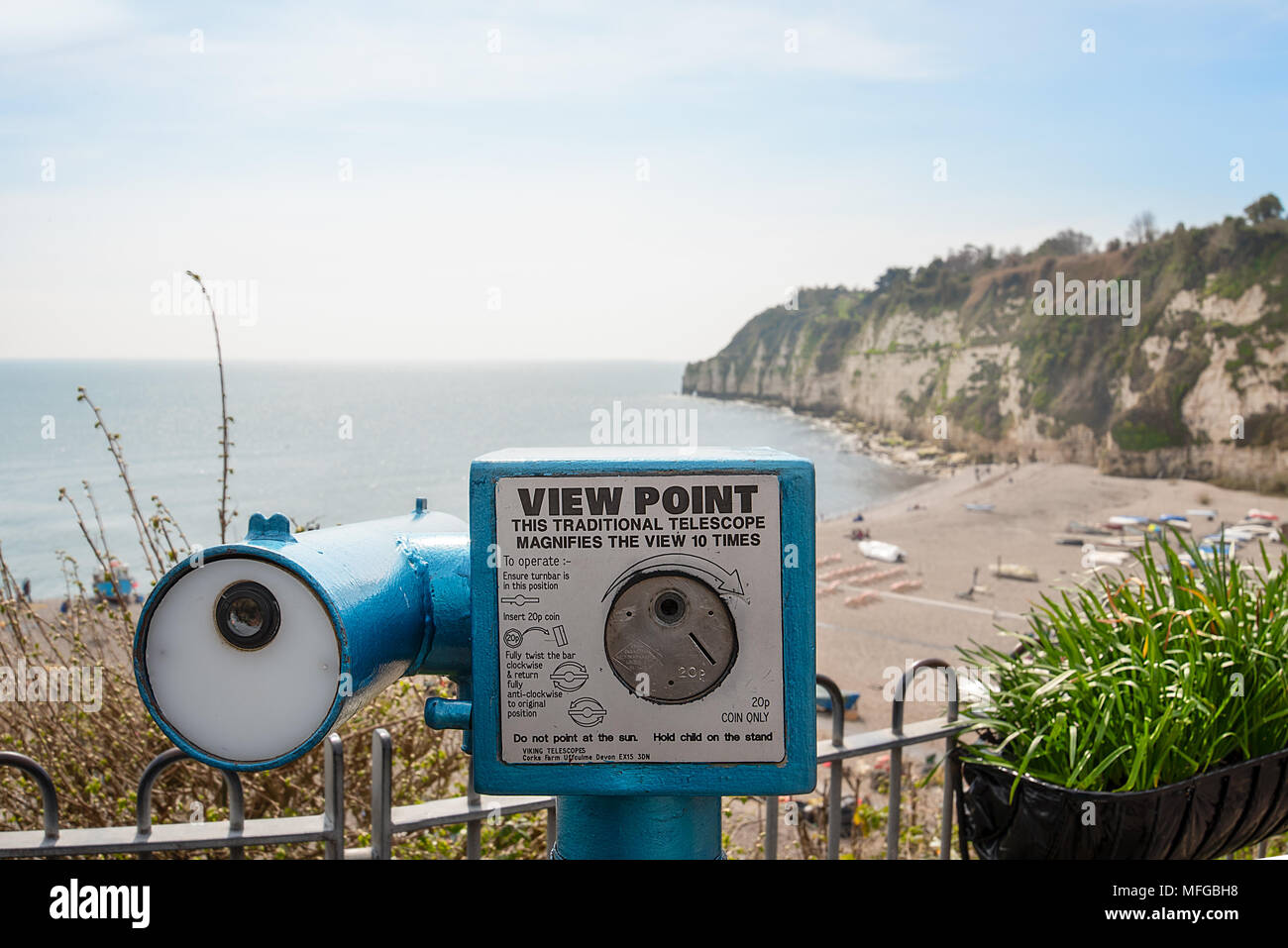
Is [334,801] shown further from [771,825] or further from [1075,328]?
[1075,328]

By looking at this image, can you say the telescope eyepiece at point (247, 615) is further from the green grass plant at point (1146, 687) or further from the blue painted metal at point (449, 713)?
the green grass plant at point (1146, 687)

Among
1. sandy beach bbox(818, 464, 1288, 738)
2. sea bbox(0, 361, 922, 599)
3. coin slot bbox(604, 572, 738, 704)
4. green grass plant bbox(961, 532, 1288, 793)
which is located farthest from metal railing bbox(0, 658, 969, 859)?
sandy beach bbox(818, 464, 1288, 738)

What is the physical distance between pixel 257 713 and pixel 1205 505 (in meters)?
59.2

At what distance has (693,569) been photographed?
42.7 inches

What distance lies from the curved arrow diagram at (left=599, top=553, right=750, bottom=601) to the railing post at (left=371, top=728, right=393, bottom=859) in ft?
3.59

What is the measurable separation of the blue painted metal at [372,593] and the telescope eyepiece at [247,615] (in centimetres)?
4

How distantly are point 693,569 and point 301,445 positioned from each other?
6896 centimetres

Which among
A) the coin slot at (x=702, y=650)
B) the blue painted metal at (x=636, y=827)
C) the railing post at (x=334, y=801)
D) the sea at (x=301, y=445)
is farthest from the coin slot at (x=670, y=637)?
the sea at (x=301, y=445)

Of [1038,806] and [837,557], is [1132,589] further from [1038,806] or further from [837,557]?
[837,557]

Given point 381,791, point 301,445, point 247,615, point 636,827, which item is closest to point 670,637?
point 636,827

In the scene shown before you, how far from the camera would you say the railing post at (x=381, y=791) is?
6.49 ft

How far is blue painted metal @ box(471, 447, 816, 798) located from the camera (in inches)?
43.2

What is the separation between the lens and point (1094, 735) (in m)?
2.06

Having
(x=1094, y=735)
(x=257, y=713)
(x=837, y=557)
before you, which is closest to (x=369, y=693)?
(x=257, y=713)
